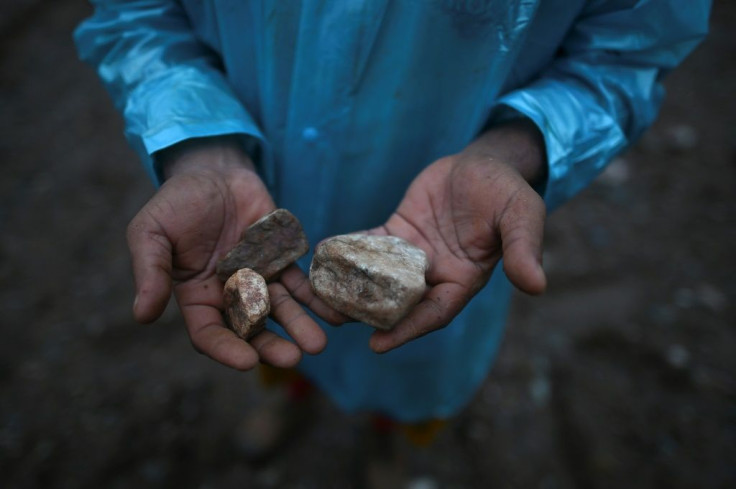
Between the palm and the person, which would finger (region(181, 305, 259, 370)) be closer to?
the person

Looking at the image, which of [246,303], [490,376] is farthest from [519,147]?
[490,376]

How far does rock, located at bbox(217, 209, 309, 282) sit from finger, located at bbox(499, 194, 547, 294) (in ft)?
1.88

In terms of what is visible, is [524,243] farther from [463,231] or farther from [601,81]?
[601,81]

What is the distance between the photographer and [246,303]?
130cm

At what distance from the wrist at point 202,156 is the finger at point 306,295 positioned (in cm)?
31

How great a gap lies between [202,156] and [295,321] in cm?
52

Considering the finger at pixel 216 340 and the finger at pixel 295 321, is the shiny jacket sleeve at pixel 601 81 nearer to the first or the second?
the finger at pixel 295 321

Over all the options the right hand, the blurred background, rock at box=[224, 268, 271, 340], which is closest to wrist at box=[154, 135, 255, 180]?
the right hand

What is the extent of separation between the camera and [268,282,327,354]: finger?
125cm

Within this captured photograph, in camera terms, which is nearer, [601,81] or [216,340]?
[216,340]

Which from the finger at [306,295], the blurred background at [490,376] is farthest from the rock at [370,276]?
the blurred background at [490,376]

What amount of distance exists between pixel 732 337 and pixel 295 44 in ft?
8.36

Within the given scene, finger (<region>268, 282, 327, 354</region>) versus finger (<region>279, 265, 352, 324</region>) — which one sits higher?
finger (<region>268, 282, 327, 354</region>)

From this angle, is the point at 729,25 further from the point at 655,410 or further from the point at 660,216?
the point at 655,410
